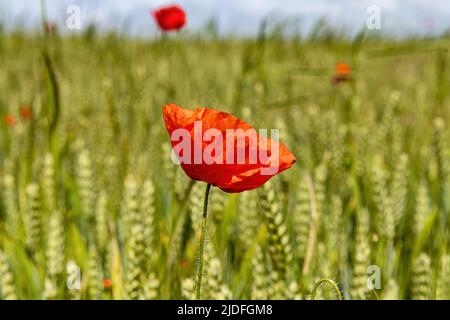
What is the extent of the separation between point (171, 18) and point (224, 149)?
0.85m

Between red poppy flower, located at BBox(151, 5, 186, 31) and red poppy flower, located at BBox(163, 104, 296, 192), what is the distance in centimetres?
82

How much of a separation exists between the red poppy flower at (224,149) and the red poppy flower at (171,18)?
820 millimetres

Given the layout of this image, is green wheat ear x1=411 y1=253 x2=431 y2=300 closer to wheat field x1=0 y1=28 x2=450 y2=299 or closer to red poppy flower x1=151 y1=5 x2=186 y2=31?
wheat field x1=0 y1=28 x2=450 y2=299

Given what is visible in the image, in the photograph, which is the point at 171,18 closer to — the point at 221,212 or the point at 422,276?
the point at 221,212

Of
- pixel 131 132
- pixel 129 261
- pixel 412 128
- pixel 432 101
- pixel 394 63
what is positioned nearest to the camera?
pixel 129 261

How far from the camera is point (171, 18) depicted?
1209 mm

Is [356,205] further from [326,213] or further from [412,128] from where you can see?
[412,128]

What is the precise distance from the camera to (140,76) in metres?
1.12

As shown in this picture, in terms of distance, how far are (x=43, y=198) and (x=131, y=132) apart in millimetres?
357

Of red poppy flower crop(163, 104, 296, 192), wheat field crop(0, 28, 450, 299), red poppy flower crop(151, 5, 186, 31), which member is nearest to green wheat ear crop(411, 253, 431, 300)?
wheat field crop(0, 28, 450, 299)

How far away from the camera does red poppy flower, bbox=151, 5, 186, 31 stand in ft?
3.97

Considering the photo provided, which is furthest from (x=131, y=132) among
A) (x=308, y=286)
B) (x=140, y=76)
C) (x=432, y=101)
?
(x=432, y=101)

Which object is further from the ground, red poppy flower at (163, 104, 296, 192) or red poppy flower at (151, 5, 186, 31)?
red poppy flower at (151, 5, 186, 31)

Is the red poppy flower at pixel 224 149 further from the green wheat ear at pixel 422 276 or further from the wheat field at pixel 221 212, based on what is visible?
the green wheat ear at pixel 422 276
